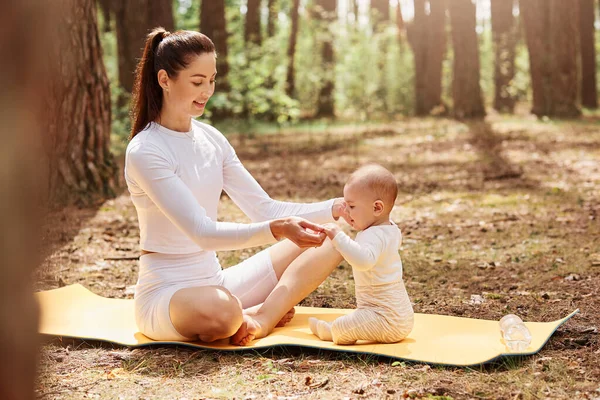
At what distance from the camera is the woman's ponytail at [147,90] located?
13.0 feet

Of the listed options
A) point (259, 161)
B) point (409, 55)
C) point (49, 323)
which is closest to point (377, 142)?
point (259, 161)

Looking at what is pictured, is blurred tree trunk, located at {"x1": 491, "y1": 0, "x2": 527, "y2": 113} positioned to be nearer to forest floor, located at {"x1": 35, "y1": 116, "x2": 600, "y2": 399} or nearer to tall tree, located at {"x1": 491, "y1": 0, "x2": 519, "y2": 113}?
tall tree, located at {"x1": 491, "y1": 0, "x2": 519, "y2": 113}

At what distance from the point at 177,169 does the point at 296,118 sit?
17.0 meters

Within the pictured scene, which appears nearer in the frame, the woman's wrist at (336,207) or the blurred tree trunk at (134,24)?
the woman's wrist at (336,207)

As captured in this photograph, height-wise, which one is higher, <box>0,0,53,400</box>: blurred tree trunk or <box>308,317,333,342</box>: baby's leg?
<box>0,0,53,400</box>: blurred tree trunk

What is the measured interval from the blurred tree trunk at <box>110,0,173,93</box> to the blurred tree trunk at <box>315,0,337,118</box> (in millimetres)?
6966

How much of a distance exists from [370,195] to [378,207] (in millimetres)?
75

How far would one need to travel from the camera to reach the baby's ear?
146 inches

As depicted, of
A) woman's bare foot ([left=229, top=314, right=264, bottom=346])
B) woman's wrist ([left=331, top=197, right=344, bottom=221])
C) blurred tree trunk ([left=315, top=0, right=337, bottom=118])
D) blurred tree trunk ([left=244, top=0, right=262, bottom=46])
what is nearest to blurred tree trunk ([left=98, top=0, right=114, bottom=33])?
blurred tree trunk ([left=244, top=0, right=262, bottom=46])

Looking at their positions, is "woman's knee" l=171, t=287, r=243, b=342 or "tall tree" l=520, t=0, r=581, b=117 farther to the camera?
"tall tree" l=520, t=0, r=581, b=117

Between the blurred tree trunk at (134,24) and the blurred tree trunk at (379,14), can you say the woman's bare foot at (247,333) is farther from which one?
the blurred tree trunk at (379,14)

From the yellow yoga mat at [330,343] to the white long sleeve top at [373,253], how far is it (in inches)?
14.6

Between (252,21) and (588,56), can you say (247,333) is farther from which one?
(588,56)

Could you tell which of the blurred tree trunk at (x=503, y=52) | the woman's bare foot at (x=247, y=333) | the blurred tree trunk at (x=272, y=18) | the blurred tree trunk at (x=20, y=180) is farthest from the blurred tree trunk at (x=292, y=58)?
the blurred tree trunk at (x=20, y=180)
